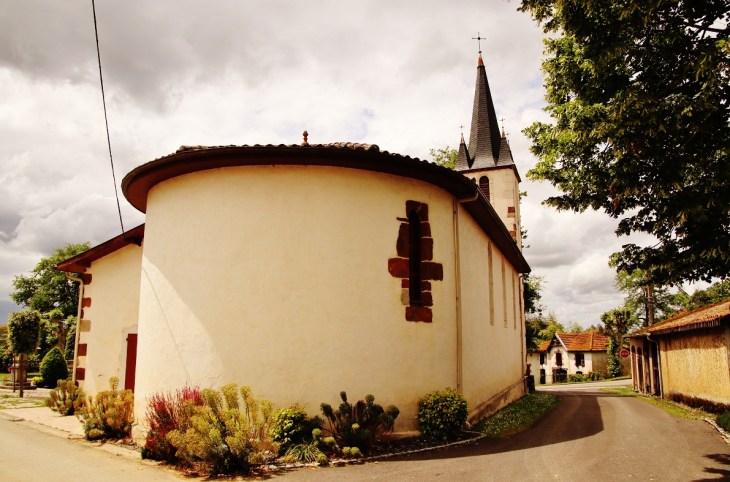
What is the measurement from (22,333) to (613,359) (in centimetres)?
4657

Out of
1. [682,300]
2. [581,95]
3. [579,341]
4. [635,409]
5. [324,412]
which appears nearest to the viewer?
[324,412]

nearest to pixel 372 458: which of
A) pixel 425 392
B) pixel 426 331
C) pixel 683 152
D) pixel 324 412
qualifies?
pixel 324 412

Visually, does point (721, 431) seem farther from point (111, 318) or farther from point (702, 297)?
point (702, 297)

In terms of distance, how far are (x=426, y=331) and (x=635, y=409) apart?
35.4 feet

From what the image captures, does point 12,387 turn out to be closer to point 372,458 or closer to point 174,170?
point 174,170

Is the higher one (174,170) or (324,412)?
(174,170)

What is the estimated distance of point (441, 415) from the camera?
27.7ft

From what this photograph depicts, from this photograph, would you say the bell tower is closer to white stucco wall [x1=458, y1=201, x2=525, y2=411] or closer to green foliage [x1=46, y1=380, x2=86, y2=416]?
white stucco wall [x1=458, y1=201, x2=525, y2=411]

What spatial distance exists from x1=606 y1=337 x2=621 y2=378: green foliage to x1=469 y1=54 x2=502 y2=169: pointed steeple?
2982 cm

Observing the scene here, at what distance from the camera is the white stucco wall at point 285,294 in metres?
8.08

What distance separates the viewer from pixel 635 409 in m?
16.1

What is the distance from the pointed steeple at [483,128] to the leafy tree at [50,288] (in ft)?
123

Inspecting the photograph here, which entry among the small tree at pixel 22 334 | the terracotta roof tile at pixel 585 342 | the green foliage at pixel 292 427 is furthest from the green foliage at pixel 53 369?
the terracotta roof tile at pixel 585 342

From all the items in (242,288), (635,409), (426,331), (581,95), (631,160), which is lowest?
(635,409)
